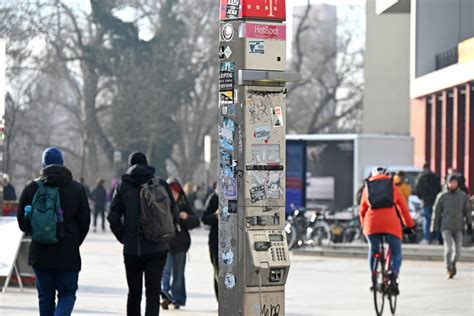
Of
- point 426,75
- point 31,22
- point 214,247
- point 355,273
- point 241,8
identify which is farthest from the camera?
point 31,22

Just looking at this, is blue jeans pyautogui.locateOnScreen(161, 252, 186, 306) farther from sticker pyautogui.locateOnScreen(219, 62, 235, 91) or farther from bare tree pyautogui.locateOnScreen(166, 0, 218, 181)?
bare tree pyautogui.locateOnScreen(166, 0, 218, 181)

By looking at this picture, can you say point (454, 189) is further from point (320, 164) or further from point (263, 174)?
point (320, 164)

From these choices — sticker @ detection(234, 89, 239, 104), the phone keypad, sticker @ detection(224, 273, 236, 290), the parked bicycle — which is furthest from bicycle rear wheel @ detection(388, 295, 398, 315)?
the parked bicycle

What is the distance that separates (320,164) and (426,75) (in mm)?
5293

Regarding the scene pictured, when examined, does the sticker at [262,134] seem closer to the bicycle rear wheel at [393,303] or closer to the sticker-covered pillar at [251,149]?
the sticker-covered pillar at [251,149]

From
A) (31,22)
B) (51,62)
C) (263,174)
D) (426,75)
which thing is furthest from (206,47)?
(263,174)

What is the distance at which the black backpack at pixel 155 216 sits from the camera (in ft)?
Result: 41.0

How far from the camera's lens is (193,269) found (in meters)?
24.9

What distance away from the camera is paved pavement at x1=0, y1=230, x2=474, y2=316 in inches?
660

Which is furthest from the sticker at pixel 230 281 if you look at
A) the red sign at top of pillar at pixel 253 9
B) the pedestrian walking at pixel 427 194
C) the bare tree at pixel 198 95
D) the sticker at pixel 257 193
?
the bare tree at pixel 198 95

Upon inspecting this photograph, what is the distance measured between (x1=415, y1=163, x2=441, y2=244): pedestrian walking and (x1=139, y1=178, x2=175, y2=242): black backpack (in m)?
19.2

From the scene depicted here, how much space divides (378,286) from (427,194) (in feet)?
51.8

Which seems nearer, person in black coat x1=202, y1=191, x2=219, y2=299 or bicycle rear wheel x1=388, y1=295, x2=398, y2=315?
person in black coat x1=202, y1=191, x2=219, y2=299

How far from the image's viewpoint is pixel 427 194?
105 ft
